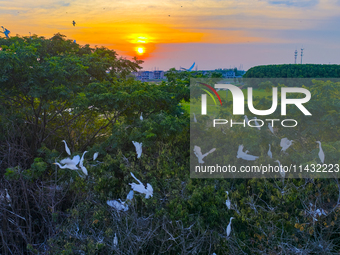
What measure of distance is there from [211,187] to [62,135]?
3072 mm

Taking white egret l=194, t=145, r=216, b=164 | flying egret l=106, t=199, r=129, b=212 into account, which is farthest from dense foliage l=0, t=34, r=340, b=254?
white egret l=194, t=145, r=216, b=164

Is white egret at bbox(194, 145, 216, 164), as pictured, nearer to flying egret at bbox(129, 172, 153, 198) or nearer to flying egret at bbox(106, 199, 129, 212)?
flying egret at bbox(129, 172, 153, 198)

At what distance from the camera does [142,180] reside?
3.86m

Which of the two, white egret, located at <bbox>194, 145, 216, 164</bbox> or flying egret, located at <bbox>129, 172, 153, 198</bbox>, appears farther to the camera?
white egret, located at <bbox>194, 145, 216, 164</bbox>

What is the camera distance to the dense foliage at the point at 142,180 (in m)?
3.28

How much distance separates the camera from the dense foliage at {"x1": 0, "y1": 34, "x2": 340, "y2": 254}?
3283mm

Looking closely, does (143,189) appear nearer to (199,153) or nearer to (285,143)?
(199,153)

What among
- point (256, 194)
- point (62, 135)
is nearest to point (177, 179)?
point (256, 194)

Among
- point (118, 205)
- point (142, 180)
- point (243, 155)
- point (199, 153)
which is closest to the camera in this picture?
point (118, 205)

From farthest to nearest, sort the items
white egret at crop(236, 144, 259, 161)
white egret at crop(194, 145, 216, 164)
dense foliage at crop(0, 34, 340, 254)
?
1. white egret at crop(194, 145, 216, 164)
2. white egret at crop(236, 144, 259, 161)
3. dense foliage at crop(0, 34, 340, 254)

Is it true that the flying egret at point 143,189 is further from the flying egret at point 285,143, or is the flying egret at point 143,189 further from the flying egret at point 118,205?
the flying egret at point 285,143

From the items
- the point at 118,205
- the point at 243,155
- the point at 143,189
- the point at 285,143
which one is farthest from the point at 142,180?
the point at 285,143

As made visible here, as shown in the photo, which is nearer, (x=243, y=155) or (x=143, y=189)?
(x=143, y=189)

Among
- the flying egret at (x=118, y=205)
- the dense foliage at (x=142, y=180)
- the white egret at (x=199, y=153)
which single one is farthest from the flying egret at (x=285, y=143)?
the flying egret at (x=118, y=205)
